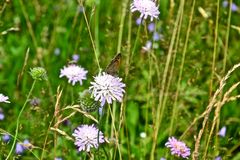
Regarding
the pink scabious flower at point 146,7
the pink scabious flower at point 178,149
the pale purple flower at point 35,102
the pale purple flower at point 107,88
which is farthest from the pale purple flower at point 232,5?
the pale purple flower at point 107,88

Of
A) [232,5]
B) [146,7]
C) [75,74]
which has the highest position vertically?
[232,5]

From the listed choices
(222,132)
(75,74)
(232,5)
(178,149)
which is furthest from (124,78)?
(232,5)

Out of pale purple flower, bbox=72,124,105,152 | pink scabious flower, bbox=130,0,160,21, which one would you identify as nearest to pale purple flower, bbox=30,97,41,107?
pale purple flower, bbox=72,124,105,152

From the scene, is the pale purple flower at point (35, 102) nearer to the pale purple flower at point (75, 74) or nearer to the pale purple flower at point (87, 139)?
the pale purple flower at point (75, 74)

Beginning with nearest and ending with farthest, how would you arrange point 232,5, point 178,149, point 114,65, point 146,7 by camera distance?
1. point 114,65
2. point 146,7
3. point 178,149
4. point 232,5

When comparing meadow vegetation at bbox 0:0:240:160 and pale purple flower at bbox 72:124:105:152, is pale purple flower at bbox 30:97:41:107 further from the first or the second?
pale purple flower at bbox 72:124:105:152

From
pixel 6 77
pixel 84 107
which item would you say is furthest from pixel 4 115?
pixel 84 107

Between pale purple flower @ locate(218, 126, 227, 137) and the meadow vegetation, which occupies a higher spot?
the meadow vegetation

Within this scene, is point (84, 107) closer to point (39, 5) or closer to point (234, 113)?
point (234, 113)

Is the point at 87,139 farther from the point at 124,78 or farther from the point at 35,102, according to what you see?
the point at 35,102
